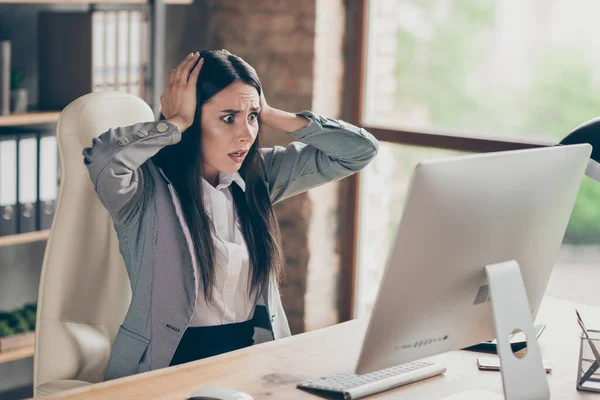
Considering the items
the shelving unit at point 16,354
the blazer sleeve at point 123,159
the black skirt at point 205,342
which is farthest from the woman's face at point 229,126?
the shelving unit at point 16,354

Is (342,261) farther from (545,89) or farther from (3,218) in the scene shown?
(3,218)

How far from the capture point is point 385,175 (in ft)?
11.7

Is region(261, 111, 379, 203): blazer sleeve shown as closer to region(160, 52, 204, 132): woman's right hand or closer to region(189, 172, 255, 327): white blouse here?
region(189, 172, 255, 327): white blouse

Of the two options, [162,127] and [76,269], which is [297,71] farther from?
[76,269]

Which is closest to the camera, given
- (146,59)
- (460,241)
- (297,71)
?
(460,241)

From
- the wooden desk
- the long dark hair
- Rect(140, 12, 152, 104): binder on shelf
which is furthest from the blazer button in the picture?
Rect(140, 12, 152, 104): binder on shelf

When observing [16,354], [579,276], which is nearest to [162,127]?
[16,354]

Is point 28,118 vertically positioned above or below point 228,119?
below

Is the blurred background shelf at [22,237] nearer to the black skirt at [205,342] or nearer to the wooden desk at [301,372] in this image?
the black skirt at [205,342]

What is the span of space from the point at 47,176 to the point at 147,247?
121 centimetres

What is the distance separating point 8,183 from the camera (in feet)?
9.45

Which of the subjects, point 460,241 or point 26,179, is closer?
point 460,241

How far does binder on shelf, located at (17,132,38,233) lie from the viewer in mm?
2906

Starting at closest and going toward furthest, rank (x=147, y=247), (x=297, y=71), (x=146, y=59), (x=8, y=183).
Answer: (x=147, y=247)
(x=8, y=183)
(x=146, y=59)
(x=297, y=71)
